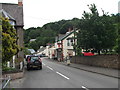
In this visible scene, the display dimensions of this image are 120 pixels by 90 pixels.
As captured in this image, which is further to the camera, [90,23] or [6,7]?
[6,7]

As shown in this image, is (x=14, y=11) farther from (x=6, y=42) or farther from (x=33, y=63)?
(x=6, y=42)

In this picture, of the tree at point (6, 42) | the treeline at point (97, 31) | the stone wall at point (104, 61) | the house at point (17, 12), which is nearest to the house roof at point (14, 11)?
the house at point (17, 12)

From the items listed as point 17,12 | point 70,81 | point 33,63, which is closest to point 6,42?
point 70,81

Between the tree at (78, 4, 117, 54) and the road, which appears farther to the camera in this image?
the tree at (78, 4, 117, 54)

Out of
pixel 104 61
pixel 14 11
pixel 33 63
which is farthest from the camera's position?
pixel 14 11

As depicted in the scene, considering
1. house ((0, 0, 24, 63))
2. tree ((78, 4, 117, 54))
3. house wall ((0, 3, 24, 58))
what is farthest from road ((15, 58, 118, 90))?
house ((0, 0, 24, 63))

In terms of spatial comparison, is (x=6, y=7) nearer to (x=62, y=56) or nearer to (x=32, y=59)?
(x=32, y=59)

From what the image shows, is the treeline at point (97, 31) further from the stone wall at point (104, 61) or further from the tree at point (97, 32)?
the stone wall at point (104, 61)

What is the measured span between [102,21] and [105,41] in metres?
2.67

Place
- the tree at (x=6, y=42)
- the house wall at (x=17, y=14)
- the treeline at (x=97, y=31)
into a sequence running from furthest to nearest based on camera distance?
1. the house wall at (x=17, y=14)
2. the treeline at (x=97, y=31)
3. the tree at (x=6, y=42)

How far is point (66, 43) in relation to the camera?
162ft

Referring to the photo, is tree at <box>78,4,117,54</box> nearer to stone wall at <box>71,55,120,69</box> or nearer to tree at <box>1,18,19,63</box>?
stone wall at <box>71,55,120,69</box>

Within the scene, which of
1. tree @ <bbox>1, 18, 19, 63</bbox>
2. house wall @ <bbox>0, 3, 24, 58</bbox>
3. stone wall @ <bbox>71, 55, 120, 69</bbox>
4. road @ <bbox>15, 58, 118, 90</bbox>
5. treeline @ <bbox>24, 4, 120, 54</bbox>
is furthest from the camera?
house wall @ <bbox>0, 3, 24, 58</bbox>

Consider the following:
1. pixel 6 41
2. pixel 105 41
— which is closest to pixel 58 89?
pixel 6 41
